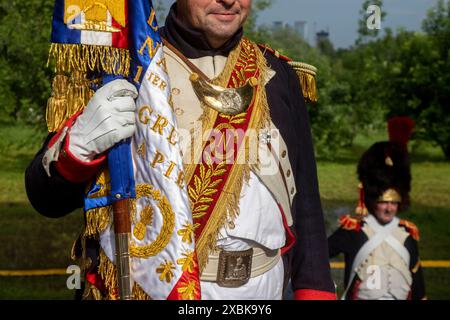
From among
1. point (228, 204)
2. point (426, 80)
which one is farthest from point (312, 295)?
point (426, 80)

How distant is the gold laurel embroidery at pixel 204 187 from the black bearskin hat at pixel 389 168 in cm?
347

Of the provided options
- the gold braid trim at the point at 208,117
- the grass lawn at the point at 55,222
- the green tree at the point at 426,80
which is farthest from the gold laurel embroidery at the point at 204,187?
the green tree at the point at 426,80

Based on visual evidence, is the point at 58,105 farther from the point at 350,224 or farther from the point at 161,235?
the point at 350,224

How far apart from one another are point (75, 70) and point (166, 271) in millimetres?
687

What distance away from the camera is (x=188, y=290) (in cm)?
262

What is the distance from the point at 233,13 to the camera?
289 centimetres

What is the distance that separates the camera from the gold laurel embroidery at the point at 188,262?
262 centimetres

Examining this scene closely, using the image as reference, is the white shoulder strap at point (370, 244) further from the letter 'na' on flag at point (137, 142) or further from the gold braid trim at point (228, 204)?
the letter 'na' on flag at point (137, 142)

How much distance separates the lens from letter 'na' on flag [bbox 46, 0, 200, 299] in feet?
8.62

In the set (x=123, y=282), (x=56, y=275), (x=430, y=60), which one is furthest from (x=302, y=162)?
(x=430, y=60)

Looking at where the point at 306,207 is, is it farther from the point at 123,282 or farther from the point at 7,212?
the point at 7,212

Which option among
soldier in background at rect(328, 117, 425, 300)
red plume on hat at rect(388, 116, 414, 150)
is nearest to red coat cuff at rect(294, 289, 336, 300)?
soldier in background at rect(328, 117, 425, 300)

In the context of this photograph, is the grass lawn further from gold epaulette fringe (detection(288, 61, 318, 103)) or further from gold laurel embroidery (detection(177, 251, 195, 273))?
gold laurel embroidery (detection(177, 251, 195, 273))
